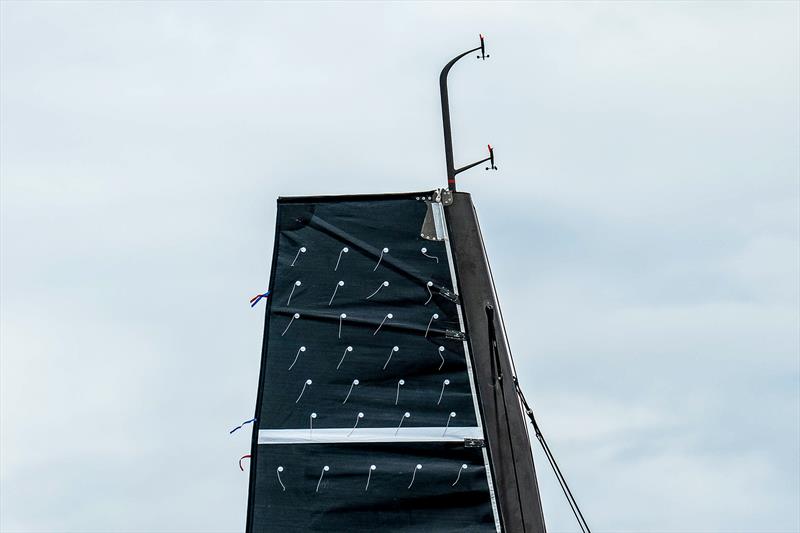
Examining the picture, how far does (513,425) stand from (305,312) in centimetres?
197

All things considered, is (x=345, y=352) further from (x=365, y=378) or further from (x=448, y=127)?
(x=448, y=127)

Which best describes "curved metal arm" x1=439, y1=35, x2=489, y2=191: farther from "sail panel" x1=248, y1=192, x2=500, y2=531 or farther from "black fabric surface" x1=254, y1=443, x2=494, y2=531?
"black fabric surface" x1=254, y1=443, x2=494, y2=531

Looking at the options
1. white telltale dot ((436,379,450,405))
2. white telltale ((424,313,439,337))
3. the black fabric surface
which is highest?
white telltale ((424,313,439,337))

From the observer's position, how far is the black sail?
14.1 metres

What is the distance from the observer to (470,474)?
46.5 ft

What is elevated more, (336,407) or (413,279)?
(413,279)

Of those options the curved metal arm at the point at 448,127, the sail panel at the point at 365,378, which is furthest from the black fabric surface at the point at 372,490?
the curved metal arm at the point at 448,127

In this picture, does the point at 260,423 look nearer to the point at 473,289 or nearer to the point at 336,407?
the point at 336,407

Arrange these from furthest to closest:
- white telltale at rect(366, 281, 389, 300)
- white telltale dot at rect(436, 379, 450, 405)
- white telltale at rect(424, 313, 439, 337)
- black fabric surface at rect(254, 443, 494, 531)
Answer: white telltale at rect(366, 281, 389, 300), white telltale at rect(424, 313, 439, 337), white telltale dot at rect(436, 379, 450, 405), black fabric surface at rect(254, 443, 494, 531)

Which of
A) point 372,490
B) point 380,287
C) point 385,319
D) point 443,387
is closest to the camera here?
point 372,490

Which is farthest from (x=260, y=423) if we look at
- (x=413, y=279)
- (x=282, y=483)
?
(x=413, y=279)

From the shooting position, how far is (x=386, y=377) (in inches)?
565

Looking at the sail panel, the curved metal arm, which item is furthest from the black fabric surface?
the curved metal arm

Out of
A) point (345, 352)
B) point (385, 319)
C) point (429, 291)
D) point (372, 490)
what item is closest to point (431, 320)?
point (429, 291)
